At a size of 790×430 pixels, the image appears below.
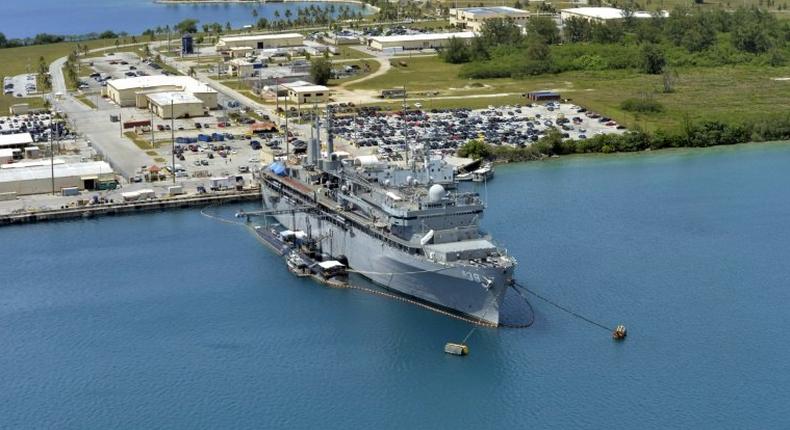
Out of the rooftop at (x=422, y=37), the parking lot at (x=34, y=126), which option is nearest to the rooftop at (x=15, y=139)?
the parking lot at (x=34, y=126)

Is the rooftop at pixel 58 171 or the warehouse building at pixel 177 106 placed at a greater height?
the warehouse building at pixel 177 106

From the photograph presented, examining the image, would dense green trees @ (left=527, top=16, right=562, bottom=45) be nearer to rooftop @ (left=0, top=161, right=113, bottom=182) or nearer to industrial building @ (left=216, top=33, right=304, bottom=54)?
industrial building @ (left=216, top=33, right=304, bottom=54)

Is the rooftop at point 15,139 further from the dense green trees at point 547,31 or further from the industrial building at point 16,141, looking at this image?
the dense green trees at point 547,31

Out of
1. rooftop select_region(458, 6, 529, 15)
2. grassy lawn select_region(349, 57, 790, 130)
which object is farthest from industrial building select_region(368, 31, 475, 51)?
rooftop select_region(458, 6, 529, 15)

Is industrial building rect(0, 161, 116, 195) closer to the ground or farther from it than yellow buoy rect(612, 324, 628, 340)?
farther from it

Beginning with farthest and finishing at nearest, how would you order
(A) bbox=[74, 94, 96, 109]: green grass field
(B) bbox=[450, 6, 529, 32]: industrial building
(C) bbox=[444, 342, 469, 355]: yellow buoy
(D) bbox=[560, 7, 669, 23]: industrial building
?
(B) bbox=[450, 6, 529, 32]: industrial building
(D) bbox=[560, 7, 669, 23]: industrial building
(A) bbox=[74, 94, 96, 109]: green grass field
(C) bbox=[444, 342, 469, 355]: yellow buoy

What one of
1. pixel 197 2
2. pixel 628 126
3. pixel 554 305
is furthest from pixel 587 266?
pixel 197 2
